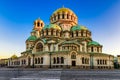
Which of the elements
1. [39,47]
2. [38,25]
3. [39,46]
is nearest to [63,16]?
[39,46]

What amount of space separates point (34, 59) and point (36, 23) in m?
20.9

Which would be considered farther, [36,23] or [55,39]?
[36,23]

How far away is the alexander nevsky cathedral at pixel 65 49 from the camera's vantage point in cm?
4156

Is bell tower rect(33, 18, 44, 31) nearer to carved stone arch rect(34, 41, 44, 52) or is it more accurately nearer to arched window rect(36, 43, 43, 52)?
carved stone arch rect(34, 41, 44, 52)

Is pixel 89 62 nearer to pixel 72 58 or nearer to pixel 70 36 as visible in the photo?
pixel 72 58

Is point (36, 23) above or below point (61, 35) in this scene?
above

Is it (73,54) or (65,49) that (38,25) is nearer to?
(65,49)


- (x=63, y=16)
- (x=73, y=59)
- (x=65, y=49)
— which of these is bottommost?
(x=73, y=59)

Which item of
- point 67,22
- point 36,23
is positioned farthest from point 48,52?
point 36,23

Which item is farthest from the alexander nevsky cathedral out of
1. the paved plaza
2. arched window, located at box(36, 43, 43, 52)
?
the paved plaza

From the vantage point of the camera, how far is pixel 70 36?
2010 inches

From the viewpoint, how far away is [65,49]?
4359 cm

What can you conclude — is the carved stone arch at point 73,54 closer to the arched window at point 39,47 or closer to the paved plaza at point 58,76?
the arched window at point 39,47

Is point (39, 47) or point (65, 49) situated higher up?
point (39, 47)
